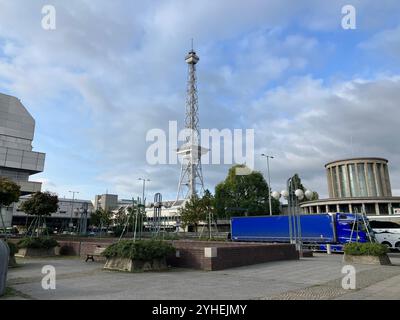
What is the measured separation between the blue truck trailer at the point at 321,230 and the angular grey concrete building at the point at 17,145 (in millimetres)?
60886

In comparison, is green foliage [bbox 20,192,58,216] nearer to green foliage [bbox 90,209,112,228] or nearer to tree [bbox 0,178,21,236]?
tree [bbox 0,178,21,236]

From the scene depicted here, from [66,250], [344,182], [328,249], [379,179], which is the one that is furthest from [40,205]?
[379,179]

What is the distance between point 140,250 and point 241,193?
58169 millimetres

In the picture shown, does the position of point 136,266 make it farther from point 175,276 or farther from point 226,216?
point 226,216

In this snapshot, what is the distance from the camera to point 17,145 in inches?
3494

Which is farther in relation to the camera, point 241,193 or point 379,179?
point 379,179

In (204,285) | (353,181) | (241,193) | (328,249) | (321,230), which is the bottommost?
(204,285)

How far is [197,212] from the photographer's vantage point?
50.1 m

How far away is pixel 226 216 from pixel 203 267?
59.0m

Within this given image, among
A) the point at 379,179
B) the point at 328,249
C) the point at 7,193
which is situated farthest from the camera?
the point at 379,179

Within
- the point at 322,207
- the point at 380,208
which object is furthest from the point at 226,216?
the point at 380,208

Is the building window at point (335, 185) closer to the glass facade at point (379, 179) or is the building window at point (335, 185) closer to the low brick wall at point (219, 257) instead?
the glass facade at point (379, 179)

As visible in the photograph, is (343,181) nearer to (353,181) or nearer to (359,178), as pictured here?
(353,181)

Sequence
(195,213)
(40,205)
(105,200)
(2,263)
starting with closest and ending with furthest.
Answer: (2,263) → (40,205) → (195,213) → (105,200)
